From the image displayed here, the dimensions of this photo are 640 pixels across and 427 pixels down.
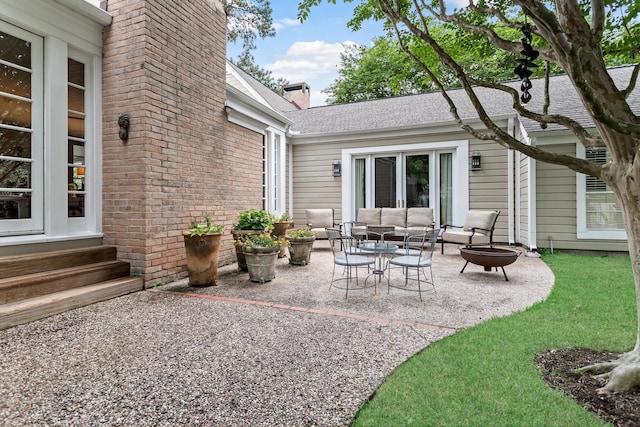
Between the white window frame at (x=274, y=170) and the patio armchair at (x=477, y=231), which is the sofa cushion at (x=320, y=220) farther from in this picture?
the patio armchair at (x=477, y=231)

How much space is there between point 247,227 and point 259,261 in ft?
3.15

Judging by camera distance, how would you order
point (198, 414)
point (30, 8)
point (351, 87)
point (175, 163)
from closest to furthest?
point (198, 414) < point (30, 8) < point (175, 163) < point (351, 87)

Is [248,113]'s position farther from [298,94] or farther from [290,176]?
[298,94]

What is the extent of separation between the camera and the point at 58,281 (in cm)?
345

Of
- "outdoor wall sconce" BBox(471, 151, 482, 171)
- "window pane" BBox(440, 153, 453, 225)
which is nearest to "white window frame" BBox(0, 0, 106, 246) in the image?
"window pane" BBox(440, 153, 453, 225)

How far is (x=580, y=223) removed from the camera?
6832 millimetres

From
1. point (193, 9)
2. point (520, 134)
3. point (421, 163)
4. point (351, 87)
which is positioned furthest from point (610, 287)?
point (351, 87)

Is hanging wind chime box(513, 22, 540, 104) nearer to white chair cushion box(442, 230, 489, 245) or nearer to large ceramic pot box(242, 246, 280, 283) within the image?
large ceramic pot box(242, 246, 280, 283)

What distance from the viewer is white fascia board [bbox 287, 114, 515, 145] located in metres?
7.86

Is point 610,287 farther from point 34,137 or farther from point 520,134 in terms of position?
point 34,137

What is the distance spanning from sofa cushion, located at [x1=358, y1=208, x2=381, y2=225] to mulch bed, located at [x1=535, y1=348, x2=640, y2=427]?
588 centimetres

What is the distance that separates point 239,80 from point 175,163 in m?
4.85

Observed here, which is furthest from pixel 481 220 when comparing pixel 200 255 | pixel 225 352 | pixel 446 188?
pixel 225 352

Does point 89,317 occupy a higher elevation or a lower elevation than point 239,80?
lower
